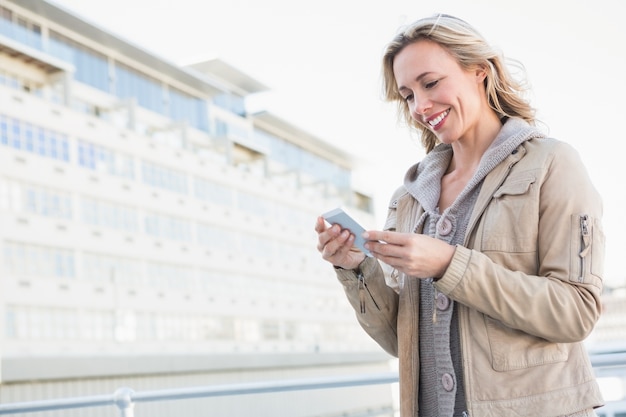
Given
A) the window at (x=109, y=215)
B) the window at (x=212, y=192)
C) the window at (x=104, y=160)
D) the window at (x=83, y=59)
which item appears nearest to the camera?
the window at (x=104, y=160)

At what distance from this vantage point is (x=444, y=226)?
156 centimetres

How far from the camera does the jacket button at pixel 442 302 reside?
4.91 ft

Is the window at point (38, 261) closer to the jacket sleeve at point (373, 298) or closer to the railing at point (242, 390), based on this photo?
the railing at point (242, 390)

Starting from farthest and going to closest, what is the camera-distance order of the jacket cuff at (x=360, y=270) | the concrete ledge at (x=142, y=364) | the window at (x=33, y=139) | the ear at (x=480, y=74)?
the window at (x=33, y=139)
the concrete ledge at (x=142, y=364)
the jacket cuff at (x=360, y=270)
the ear at (x=480, y=74)

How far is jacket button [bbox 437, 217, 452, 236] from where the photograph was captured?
5.08ft

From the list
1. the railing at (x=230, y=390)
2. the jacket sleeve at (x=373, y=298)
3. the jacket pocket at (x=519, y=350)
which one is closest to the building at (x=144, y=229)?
the railing at (x=230, y=390)

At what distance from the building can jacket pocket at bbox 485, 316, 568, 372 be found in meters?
25.2

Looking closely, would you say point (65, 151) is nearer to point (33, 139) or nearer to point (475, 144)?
point (33, 139)

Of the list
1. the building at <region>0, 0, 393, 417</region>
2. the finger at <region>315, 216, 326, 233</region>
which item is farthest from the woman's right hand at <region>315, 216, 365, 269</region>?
the building at <region>0, 0, 393, 417</region>

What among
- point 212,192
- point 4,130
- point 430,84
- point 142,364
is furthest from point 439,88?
point 212,192

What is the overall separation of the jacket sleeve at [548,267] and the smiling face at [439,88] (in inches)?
7.9

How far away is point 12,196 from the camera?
117 ft

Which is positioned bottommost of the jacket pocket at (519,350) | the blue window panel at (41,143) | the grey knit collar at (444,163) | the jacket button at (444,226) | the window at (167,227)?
the jacket pocket at (519,350)

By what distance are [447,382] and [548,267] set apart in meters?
0.27
